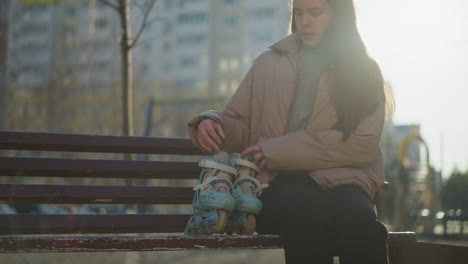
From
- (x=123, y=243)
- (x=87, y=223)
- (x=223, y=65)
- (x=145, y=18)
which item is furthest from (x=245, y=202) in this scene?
(x=223, y=65)

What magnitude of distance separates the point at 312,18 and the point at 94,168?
4.89 ft

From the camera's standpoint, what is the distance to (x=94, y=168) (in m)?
3.60

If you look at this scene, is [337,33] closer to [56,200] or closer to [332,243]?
[332,243]

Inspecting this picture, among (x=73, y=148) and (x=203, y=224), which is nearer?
(x=203, y=224)

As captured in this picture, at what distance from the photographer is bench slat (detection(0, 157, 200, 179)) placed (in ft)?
11.5

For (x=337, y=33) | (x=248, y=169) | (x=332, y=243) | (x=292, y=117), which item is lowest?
(x=332, y=243)

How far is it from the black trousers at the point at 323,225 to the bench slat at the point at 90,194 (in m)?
0.95

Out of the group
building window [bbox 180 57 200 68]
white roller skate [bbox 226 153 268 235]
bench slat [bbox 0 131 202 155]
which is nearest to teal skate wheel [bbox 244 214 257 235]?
white roller skate [bbox 226 153 268 235]

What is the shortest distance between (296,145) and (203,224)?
571 mm

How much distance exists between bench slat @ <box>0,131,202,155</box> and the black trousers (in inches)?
46.1

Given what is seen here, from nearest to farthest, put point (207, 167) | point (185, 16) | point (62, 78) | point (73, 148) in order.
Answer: point (207, 167) → point (73, 148) → point (62, 78) → point (185, 16)

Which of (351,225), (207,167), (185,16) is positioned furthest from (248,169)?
(185,16)

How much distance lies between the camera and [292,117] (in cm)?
314

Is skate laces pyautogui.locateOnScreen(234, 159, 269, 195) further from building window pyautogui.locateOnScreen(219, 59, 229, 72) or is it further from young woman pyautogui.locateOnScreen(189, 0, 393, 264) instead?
building window pyautogui.locateOnScreen(219, 59, 229, 72)
